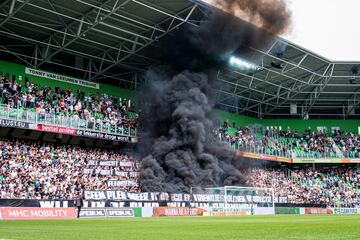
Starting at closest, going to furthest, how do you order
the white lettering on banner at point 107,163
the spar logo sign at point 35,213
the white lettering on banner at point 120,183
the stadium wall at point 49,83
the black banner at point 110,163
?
the spar logo sign at point 35,213, the white lettering on banner at point 120,183, the stadium wall at point 49,83, the black banner at point 110,163, the white lettering on banner at point 107,163

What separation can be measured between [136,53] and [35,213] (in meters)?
20.3

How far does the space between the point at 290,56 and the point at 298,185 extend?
16680mm

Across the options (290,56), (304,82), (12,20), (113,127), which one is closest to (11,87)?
(12,20)

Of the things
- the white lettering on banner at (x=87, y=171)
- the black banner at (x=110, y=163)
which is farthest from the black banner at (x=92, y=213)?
the black banner at (x=110, y=163)

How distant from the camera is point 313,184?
5772cm

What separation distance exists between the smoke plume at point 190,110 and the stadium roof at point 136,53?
6.55 ft

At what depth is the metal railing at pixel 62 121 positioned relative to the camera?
34375mm

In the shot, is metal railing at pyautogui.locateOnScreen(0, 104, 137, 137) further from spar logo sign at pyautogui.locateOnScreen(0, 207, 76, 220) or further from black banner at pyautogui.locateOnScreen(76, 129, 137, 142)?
spar logo sign at pyautogui.locateOnScreen(0, 207, 76, 220)

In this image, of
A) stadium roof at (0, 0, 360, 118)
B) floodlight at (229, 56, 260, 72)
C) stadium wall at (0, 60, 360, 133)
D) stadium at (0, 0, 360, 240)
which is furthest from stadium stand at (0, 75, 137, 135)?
floodlight at (229, 56, 260, 72)

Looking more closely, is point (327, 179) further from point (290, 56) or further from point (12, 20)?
point (12, 20)

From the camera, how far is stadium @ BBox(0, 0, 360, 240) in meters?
34.6

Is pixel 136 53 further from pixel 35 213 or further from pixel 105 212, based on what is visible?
pixel 35 213

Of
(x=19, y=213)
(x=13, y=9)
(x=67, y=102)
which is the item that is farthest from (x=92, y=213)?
(x=13, y=9)

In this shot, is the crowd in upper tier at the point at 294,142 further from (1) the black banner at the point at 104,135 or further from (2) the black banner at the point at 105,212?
(2) the black banner at the point at 105,212
